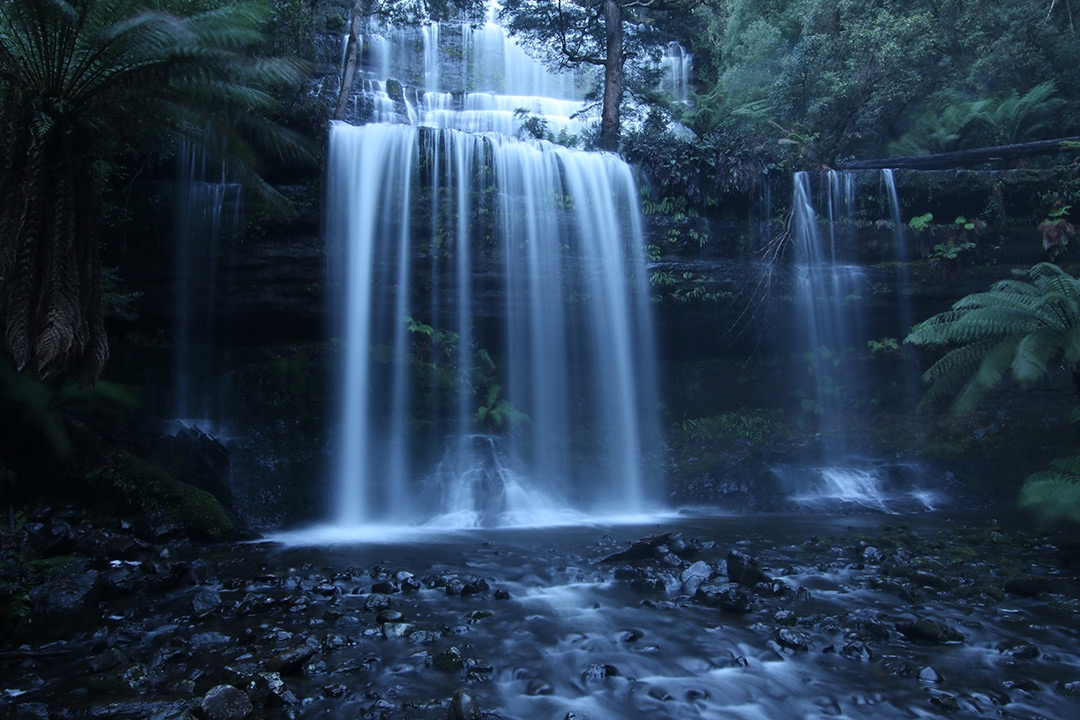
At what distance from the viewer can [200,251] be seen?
12.1m

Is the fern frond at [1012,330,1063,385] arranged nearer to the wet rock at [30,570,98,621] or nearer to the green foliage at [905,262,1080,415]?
the green foliage at [905,262,1080,415]

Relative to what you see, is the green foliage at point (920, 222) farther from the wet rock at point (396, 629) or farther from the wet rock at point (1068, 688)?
the wet rock at point (396, 629)

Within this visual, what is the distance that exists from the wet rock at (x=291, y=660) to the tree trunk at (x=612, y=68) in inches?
558

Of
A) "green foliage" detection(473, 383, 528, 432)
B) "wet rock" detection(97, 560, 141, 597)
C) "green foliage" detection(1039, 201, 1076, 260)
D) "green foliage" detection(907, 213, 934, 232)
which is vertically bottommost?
"wet rock" detection(97, 560, 141, 597)

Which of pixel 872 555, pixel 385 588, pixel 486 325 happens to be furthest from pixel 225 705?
pixel 486 325

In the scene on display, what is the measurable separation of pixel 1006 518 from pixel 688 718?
9065mm

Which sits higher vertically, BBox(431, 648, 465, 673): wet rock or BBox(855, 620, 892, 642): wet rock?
BBox(431, 648, 465, 673): wet rock

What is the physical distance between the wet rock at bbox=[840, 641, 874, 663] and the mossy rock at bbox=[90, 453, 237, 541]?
24.0 ft

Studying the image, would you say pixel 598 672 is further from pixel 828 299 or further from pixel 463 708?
pixel 828 299

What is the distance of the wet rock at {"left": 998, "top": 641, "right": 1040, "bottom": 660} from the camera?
4.39 metres

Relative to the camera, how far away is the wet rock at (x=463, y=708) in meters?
3.51

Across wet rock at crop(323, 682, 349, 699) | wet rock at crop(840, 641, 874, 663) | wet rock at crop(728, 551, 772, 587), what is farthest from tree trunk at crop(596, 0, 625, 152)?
wet rock at crop(323, 682, 349, 699)

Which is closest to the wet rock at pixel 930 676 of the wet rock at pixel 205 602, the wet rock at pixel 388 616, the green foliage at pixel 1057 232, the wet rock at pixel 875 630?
the wet rock at pixel 875 630

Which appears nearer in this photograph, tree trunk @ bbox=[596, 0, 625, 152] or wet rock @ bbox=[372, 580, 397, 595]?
wet rock @ bbox=[372, 580, 397, 595]
